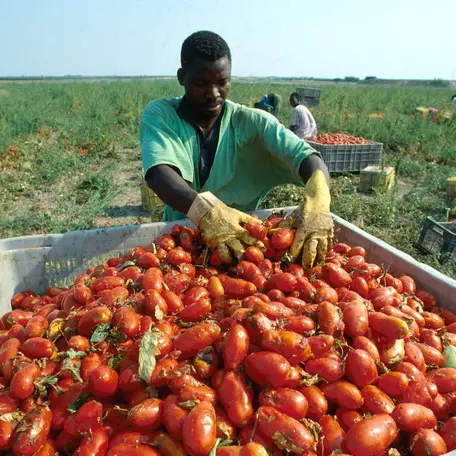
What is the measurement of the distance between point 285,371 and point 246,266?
0.89 m

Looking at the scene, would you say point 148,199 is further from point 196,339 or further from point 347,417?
point 347,417

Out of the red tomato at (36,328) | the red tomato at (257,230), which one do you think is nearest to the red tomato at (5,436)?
the red tomato at (36,328)

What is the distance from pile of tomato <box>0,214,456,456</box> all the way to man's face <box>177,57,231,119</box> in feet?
4.45

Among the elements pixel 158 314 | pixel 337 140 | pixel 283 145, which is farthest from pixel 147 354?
pixel 337 140

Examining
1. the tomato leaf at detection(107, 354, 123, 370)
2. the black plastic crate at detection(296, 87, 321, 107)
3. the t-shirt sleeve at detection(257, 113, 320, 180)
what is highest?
the black plastic crate at detection(296, 87, 321, 107)

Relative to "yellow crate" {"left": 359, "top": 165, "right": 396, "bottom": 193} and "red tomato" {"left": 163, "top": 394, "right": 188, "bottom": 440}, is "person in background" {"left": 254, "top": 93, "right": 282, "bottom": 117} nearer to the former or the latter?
"yellow crate" {"left": 359, "top": 165, "right": 396, "bottom": 193}

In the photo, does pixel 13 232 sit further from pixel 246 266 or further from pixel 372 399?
pixel 372 399

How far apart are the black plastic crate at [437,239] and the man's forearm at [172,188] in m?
3.58

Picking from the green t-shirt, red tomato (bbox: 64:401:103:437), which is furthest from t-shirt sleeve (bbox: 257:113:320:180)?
red tomato (bbox: 64:401:103:437)

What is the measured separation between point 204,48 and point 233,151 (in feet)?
2.62

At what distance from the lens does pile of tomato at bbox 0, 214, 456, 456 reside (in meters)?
1.38

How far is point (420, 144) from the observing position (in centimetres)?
1234

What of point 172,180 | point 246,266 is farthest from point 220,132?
point 246,266

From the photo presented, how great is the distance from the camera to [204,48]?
2.63m
